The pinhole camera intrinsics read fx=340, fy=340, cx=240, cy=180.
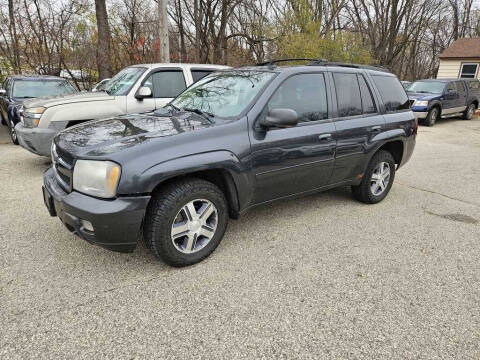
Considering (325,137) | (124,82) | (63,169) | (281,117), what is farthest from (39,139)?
(325,137)

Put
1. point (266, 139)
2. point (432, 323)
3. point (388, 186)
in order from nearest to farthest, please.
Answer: point (432, 323), point (266, 139), point (388, 186)

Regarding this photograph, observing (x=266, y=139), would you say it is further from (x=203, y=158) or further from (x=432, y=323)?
(x=432, y=323)

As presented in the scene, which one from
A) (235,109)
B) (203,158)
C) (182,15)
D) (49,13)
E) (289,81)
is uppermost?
(182,15)

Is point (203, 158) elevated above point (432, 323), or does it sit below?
above

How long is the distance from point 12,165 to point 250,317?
5.72 metres

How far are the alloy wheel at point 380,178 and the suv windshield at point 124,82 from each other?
170 inches

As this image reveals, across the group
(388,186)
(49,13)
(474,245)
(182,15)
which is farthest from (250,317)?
(182,15)

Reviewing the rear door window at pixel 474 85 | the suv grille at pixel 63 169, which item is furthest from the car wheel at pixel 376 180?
the rear door window at pixel 474 85

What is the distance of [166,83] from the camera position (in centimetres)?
631

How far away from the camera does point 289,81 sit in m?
3.43

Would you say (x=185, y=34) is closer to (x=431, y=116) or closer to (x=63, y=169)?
(x=431, y=116)

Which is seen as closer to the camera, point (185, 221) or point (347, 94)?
point (185, 221)

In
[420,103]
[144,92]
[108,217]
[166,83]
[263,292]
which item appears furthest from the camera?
[420,103]

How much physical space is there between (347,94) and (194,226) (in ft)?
7.81
